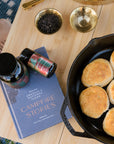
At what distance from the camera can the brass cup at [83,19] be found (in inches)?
31.2

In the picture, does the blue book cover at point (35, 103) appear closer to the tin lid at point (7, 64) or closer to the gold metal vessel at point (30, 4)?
the tin lid at point (7, 64)

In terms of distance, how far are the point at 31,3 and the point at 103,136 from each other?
63 centimetres

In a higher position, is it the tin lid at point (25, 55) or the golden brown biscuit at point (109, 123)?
the tin lid at point (25, 55)

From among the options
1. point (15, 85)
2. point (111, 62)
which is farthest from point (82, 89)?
point (15, 85)

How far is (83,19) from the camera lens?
82 centimetres

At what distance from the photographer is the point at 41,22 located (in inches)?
31.1

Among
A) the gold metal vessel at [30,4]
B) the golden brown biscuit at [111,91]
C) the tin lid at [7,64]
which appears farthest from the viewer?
the gold metal vessel at [30,4]

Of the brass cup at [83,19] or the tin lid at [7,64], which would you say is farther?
the brass cup at [83,19]

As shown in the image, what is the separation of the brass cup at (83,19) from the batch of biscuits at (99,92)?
166mm

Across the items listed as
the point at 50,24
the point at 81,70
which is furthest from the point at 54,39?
the point at 81,70

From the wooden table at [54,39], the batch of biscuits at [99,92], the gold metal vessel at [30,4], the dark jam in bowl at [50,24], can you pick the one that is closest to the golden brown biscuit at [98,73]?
the batch of biscuits at [99,92]

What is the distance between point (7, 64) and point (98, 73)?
1.11 ft

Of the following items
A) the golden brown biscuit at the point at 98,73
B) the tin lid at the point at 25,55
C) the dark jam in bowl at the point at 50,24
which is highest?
the dark jam in bowl at the point at 50,24

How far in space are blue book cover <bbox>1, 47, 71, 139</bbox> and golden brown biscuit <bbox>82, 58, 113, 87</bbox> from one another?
0.13 metres
